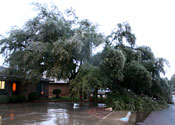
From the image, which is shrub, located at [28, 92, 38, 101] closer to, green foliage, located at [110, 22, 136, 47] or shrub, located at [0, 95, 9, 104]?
shrub, located at [0, 95, 9, 104]

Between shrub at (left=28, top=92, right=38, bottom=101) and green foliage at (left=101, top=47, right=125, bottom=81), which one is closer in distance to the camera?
green foliage at (left=101, top=47, right=125, bottom=81)

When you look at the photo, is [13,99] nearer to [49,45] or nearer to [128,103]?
[49,45]

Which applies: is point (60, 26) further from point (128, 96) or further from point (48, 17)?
point (128, 96)

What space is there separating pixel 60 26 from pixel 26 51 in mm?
3139

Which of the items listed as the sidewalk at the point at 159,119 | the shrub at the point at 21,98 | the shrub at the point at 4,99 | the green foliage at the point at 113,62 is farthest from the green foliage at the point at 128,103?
the shrub at the point at 4,99

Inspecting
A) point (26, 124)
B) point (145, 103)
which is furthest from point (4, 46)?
point (145, 103)

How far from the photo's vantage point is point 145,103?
17.0 meters

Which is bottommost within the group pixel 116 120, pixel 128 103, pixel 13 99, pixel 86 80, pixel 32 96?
pixel 116 120

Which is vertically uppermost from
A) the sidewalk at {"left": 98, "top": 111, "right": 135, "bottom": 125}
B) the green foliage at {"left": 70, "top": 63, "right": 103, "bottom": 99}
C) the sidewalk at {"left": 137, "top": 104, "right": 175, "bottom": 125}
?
the green foliage at {"left": 70, "top": 63, "right": 103, "bottom": 99}

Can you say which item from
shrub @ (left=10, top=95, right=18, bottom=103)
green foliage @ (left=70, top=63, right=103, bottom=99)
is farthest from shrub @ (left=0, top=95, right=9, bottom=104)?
green foliage @ (left=70, top=63, right=103, bottom=99)

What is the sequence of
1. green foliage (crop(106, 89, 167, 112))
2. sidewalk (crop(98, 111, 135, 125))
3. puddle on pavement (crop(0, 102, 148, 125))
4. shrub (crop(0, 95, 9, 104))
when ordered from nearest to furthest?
1. puddle on pavement (crop(0, 102, 148, 125))
2. sidewalk (crop(98, 111, 135, 125))
3. green foliage (crop(106, 89, 167, 112))
4. shrub (crop(0, 95, 9, 104))

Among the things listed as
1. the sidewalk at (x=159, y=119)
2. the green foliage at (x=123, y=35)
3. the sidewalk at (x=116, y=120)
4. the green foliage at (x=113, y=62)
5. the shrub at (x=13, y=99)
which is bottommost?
the sidewalk at (x=159, y=119)

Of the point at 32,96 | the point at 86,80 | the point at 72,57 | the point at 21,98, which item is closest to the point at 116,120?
the point at 86,80

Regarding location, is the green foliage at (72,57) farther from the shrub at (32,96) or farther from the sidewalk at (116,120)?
the shrub at (32,96)
